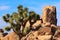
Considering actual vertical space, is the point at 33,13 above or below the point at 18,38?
above

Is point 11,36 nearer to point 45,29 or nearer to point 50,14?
point 50,14

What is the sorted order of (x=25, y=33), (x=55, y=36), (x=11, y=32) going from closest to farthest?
(x=55, y=36) → (x=25, y=33) → (x=11, y=32)

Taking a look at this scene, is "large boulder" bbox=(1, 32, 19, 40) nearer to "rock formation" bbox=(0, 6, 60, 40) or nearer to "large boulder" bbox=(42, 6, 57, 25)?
"rock formation" bbox=(0, 6, 60, 40)

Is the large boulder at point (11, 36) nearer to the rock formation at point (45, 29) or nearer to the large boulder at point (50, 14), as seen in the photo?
the rock formation at point (45, 29)

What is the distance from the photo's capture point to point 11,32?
146ft

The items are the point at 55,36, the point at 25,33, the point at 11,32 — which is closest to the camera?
the point at 55,36

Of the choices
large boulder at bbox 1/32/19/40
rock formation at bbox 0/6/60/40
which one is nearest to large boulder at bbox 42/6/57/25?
rock formation at bbox 0/6/60/40

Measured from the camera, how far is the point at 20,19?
41.3m

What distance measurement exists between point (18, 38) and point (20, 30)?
1113 millimetres

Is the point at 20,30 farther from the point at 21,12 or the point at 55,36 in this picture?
the point at 55,36

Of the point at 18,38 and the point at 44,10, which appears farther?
the point at 44,10

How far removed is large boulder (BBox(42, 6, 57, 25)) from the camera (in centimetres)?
4583

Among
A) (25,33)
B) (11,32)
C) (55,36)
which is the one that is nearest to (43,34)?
(55,36)

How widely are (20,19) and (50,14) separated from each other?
5.90 m
